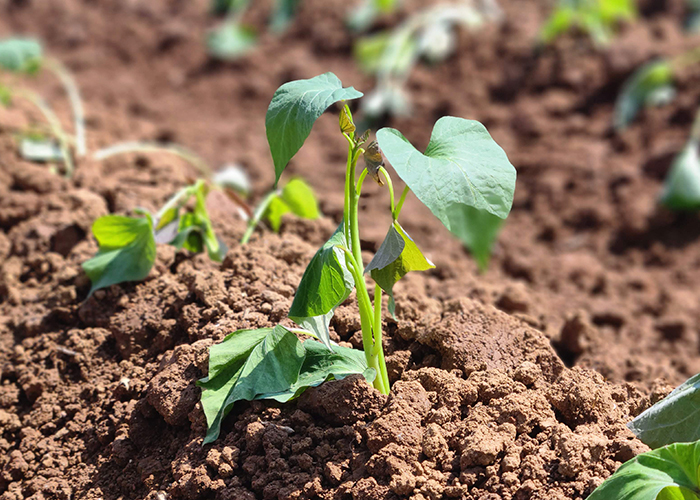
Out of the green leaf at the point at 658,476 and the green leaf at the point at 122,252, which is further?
the green leaf at the point at 122,252

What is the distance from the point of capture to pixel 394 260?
1157mm

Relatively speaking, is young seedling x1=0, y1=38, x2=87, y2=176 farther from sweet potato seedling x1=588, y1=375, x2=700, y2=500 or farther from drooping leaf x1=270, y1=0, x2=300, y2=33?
sweet potato seedling x1=588, y1=375, x2=700, y2=500

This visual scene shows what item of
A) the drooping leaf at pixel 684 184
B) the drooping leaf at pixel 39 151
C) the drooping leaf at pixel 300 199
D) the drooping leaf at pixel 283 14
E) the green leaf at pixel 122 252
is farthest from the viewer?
the drooping leaf at pixel 283 14

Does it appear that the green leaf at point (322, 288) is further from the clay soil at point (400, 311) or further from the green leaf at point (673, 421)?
the green leaf at point (673, 421)

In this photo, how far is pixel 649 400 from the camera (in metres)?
1.38

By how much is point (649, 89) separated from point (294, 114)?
8.65 ft

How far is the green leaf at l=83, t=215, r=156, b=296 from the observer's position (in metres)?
1.63

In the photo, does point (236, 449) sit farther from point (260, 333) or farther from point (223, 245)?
point (223, 245)

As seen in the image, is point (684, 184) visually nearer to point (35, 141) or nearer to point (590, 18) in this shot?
point (590, 18)

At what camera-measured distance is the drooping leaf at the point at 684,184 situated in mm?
2805

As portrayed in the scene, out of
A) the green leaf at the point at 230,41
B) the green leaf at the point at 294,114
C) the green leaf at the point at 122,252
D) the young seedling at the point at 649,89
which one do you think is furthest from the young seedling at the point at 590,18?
the green leaf at the point at 294,114

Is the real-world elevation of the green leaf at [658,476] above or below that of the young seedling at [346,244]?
below

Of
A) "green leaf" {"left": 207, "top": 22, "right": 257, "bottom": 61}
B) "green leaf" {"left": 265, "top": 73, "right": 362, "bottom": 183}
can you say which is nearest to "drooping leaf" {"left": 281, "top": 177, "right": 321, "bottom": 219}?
"green leaf" {"left": 265, "top": 73, "right": 362, "bottom": 183}

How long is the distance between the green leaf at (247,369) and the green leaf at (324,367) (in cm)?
2
